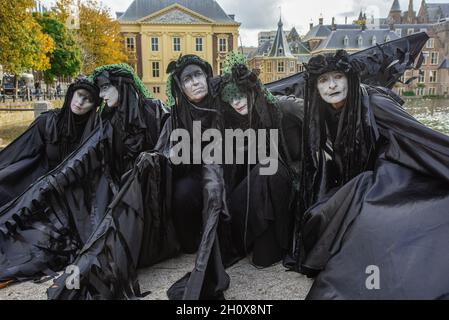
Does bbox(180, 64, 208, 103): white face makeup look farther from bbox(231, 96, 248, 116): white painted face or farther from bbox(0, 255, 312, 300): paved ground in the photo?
bbox(0, 255, 312, 300): paved ground

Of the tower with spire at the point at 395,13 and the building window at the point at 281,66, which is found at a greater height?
the tower with spire at the point at 395,13

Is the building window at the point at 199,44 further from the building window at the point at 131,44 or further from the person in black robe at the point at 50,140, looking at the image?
the person in black robe at the point at 50,140

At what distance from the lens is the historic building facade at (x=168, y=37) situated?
188ft

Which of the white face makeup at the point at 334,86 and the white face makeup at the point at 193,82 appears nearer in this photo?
the white face makeup at the point at 334,86

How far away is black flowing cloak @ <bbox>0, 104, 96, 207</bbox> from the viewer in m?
4.20

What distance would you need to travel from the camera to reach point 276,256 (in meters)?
3.44

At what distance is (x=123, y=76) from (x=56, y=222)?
1499 millimetres

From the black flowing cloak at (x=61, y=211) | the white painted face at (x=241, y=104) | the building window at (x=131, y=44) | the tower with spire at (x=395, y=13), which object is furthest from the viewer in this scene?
the tower with spire at (x=395, y=13)

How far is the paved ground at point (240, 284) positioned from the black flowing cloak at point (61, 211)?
0.24 meters

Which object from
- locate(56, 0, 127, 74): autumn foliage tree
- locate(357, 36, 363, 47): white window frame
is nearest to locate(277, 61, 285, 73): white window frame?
locate(357, 36, 363, 47): white window frame

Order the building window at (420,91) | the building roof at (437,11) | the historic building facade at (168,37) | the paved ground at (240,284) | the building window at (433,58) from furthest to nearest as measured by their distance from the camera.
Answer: the building roof at (437,11) → the building window at (420,91) → the building window at (433,58) → the historic building facade at (168,37) → the paved ground at (240,284)

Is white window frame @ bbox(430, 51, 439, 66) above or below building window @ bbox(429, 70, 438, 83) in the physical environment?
above

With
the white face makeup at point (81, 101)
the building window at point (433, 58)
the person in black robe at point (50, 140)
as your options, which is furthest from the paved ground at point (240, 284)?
the building window at point (433, 58)
